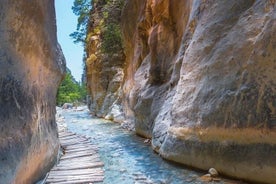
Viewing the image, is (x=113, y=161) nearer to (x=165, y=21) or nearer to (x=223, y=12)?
(x=223, y=12)

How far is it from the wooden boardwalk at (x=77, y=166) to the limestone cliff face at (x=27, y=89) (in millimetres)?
335

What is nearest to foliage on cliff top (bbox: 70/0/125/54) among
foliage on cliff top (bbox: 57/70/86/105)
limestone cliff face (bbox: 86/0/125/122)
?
limestone cliff face (bbox: 86/0/125/122)

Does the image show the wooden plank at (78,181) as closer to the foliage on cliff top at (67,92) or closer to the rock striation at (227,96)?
the rock striation at (227,96)

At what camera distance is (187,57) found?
26.3 ft

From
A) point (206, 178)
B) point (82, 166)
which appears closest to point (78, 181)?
point (82, 166)

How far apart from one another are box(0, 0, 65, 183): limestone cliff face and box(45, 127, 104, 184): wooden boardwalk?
34cm

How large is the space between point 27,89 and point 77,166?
253 centimetres

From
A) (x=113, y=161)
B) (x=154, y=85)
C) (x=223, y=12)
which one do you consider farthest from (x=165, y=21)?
(x=113, y=161)

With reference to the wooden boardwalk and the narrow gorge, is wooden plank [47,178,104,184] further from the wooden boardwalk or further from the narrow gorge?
the narrow gorge

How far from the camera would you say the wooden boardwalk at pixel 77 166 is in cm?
621

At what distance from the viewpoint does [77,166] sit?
7242 mm

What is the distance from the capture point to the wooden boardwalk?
6.21 m

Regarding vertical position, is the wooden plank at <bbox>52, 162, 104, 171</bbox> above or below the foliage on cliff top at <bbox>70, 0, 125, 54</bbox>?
below

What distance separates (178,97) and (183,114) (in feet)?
2.67
